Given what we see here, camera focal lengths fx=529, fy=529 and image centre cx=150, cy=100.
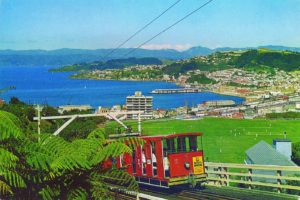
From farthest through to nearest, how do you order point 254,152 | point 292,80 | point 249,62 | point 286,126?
1. point 249,62
2. point 292,80
3. point 286,126
4. point 254,152

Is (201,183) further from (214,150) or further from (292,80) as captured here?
(292,80)

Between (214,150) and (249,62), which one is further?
(249,62)

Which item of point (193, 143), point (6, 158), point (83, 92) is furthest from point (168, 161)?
point (83, 92)

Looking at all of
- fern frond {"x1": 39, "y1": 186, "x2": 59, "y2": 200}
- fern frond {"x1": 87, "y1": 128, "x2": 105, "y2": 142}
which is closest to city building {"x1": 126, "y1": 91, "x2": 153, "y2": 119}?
fern frond {"x1": 87, "y1": 128, "x2": 105, "y2": 142}

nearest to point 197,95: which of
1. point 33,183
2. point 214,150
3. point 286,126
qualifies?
point 286,126

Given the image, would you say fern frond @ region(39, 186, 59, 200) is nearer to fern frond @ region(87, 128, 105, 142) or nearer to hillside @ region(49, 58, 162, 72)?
fern frond @ region(87, 128, 105, 142)

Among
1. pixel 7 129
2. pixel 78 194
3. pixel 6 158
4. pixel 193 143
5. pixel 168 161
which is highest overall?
pixel 7 129

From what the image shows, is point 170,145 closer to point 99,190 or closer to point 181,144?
point 181,144
